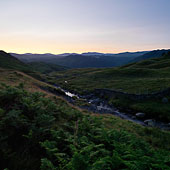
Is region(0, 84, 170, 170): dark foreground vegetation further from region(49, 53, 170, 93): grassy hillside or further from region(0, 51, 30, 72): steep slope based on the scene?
region(0, 51, 30, 72): steep slope

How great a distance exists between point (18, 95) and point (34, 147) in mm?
4560

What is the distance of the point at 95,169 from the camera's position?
3980mm

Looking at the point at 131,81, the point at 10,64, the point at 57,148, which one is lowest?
the point at 131,81

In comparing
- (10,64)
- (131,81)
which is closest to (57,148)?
(131,81)

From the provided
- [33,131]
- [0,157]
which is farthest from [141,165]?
[0,157]

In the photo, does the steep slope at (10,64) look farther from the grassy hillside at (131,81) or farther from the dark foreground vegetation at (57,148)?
the dark foreground vegetation at (57,148)

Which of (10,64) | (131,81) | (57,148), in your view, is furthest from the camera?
(10,64)

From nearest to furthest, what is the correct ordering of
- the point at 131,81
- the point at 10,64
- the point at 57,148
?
the point at 57,148 → the point at 131,81 → the point at 10,64

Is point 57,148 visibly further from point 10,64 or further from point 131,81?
point 10,64

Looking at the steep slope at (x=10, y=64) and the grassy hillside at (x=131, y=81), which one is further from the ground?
the steep slope at (x=10, y=64)

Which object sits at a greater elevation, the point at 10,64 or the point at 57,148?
the point at 10,64

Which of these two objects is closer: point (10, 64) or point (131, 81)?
point (131, 81)

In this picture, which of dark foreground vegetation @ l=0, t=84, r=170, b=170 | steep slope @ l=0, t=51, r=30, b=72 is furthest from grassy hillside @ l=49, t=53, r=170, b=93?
steep slope @ l=0, t=51, r=30, b=72

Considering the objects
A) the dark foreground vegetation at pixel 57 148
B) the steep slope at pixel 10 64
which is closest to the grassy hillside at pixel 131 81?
the dark foreground vegetation at pixel 57 148
